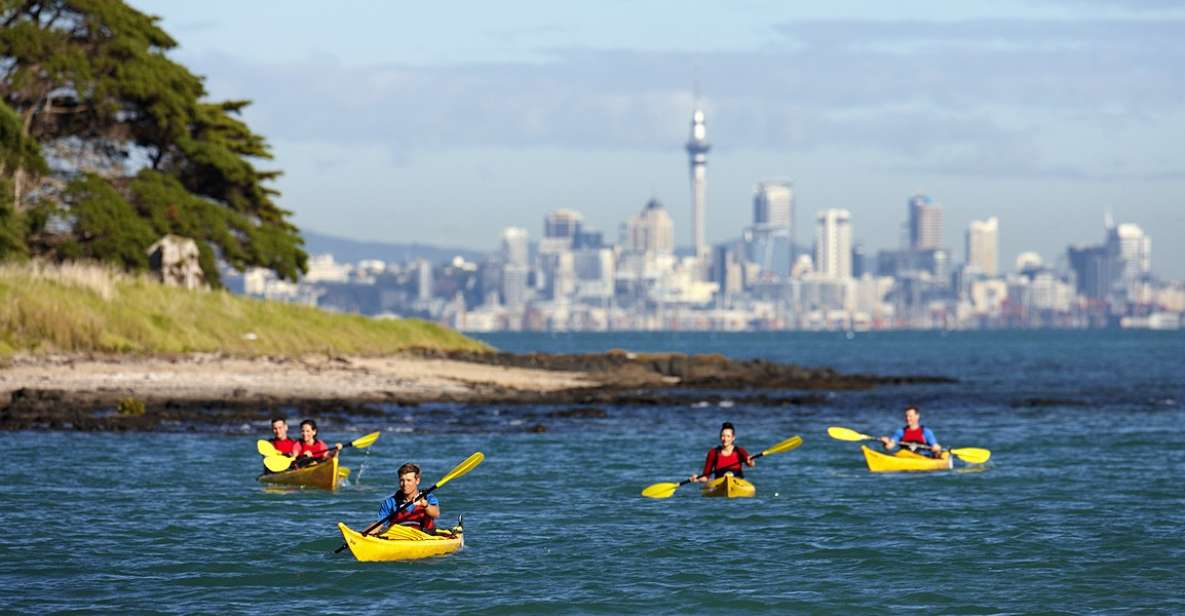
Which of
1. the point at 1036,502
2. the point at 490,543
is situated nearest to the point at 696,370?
the point at 1036,502

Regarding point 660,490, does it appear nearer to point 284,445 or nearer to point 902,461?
point 284,445

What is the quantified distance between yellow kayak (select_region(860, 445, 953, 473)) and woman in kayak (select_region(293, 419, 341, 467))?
29.6 ft

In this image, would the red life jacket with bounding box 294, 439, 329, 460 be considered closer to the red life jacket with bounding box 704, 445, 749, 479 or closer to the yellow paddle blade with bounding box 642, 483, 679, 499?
the yellow paddle blade with bounding box 642, 483, 679, 499

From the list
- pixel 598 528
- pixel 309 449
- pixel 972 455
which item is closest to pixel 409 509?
pixel 598 528

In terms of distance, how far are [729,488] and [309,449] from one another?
233 inches

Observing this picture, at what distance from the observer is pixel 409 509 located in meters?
19.2

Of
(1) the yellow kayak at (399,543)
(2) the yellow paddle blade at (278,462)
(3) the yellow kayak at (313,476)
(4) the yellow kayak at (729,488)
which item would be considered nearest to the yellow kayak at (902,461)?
(4) the yellow kayak at (729,488)

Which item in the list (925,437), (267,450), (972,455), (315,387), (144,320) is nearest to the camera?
(267,450)

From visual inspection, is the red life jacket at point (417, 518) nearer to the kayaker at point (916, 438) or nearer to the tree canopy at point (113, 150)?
the kayaker at point (916, 438)

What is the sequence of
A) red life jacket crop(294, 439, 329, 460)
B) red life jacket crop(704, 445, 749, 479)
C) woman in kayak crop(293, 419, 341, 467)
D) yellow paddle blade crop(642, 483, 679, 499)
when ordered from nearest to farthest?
1. yellow paddle blade crop(642, 483, 679, 499)
2. woman in kayak crop(293, 419, 341, 467)
3. red life jacket crop(294, 439, 329, 460)
4. red life jacket crop(704, 445, 749, 479)

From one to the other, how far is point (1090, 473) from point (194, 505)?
1439 cm

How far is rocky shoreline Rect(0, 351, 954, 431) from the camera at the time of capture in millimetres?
34938

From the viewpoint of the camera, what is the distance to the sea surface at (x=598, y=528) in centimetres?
1722

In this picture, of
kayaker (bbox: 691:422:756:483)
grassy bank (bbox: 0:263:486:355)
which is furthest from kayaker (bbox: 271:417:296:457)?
grassy bank (bbox: 0:263:486:355)
